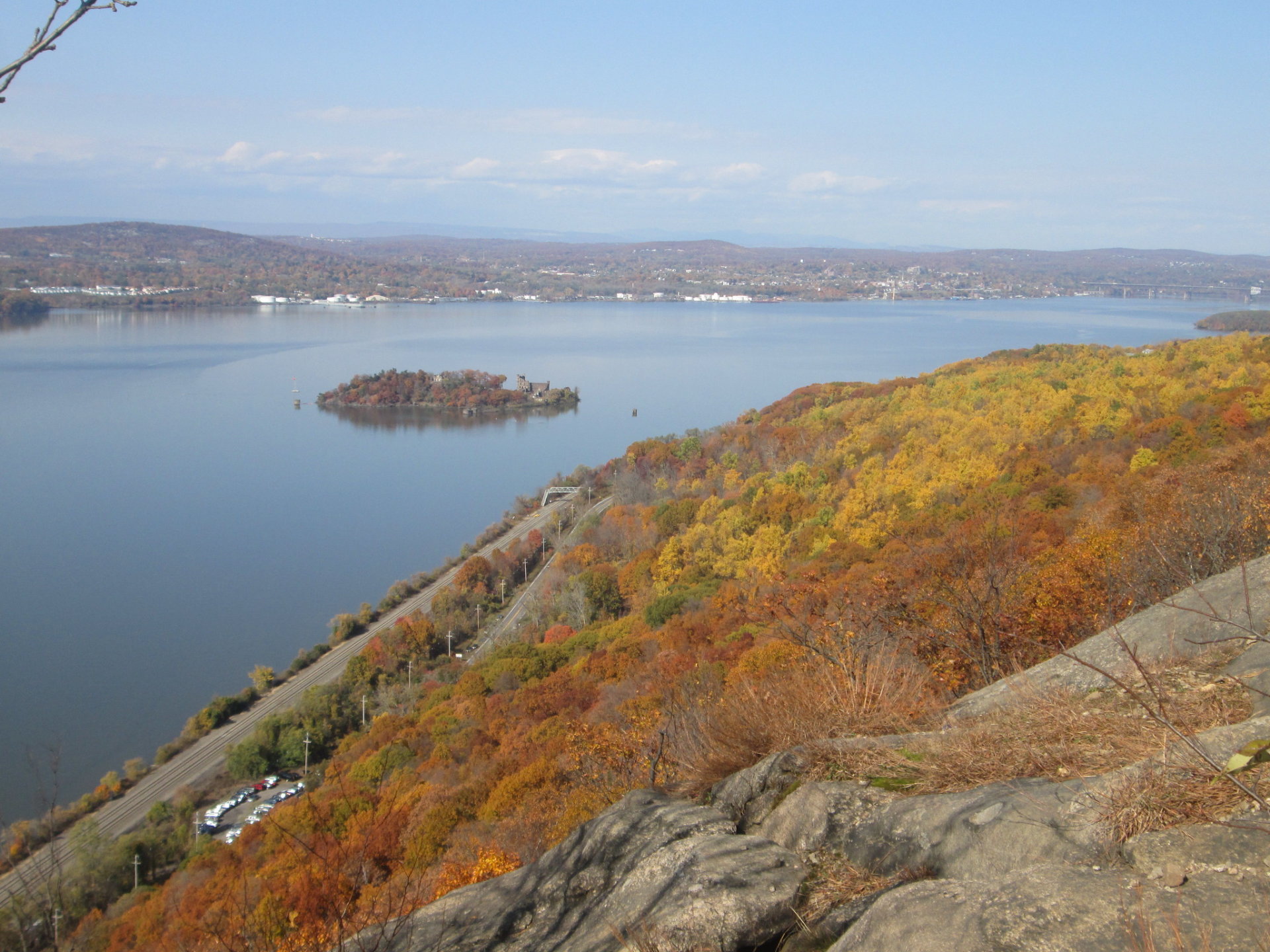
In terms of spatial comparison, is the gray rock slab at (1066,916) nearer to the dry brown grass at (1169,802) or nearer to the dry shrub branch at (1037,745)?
the dry brown grass at (1169,802)

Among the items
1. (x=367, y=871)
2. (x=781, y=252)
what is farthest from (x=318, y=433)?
(x=781, y=252)

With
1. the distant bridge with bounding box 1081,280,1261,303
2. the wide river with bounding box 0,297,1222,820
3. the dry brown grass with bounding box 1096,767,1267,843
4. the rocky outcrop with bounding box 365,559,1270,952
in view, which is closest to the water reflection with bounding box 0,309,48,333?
the wide river with bounding box 0,297,1222,820

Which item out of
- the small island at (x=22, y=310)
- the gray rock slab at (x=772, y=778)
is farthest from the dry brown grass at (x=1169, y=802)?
the small island at (x=22, y=310)

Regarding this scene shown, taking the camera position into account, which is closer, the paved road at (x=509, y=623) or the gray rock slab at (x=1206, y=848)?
the gray rock slab at (x=1206, y=848)

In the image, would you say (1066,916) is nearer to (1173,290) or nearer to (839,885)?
(839,885)

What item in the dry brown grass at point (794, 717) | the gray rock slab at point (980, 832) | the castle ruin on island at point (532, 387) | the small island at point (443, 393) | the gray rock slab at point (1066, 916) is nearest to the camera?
the gray rock slab at point (1066, 916)

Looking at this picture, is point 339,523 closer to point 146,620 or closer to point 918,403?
point 146,620

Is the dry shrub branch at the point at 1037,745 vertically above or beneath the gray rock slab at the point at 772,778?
above

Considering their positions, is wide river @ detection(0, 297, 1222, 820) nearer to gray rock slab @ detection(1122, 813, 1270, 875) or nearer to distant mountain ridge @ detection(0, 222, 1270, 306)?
gray rock slab @ detection(1122, 813, 1270, 875)
